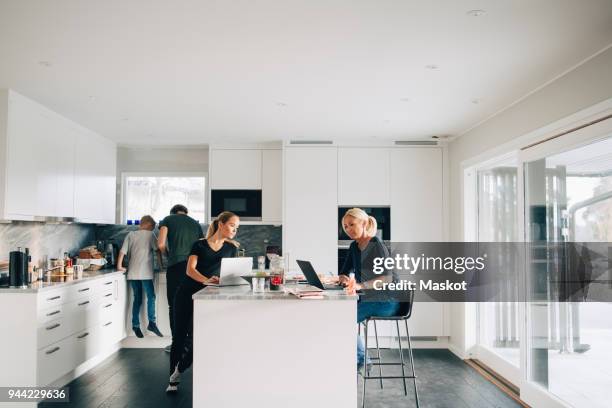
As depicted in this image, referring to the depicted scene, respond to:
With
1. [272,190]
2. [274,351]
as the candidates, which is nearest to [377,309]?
[274,351]

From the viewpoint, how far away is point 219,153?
663 cm

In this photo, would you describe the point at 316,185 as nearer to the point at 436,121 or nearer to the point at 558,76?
the point at 436,121

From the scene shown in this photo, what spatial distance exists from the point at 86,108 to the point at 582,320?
4474 millimetres

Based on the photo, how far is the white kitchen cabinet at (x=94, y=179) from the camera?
551 cm

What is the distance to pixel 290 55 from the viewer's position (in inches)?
134

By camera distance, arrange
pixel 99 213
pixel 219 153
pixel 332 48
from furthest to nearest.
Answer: pixel 219 153 → pixel 99 213 → pixel 332 48

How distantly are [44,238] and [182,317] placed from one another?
2.12 m

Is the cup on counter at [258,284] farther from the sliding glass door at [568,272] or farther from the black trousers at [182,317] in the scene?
the sliding glass door at [568,272]

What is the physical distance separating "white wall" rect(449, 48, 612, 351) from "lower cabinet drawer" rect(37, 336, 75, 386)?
13.2 ft

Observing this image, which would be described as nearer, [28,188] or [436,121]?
[28,188]

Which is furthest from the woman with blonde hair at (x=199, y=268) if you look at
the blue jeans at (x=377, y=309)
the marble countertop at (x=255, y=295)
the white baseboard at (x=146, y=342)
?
the white baseboard at (x=146, y=342)

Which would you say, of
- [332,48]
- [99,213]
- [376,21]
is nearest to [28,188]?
[99,213]

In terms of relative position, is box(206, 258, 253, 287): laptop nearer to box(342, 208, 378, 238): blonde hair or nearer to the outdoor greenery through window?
box(342, 208, 378, 238): blonde hair

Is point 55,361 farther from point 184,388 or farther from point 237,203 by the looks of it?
point 237,203
